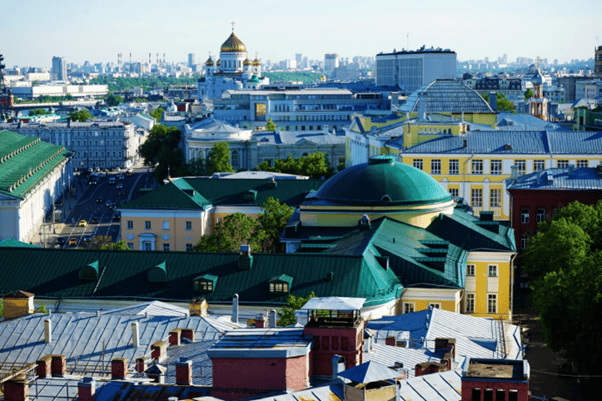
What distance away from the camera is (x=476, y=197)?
97.2 metres

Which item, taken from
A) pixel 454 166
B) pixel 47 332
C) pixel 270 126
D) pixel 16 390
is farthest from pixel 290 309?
pixel 270 126

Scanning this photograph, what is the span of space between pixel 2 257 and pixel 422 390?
37634mm

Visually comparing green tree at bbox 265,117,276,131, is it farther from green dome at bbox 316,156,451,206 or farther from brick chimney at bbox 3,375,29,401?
brick chimney at bbox 3,375,29,401

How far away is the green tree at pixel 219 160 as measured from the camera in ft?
466

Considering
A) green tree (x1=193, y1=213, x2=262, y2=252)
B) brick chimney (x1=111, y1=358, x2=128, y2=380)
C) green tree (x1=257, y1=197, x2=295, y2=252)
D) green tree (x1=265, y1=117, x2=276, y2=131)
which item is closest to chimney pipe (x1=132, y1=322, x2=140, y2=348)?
brick chimney (x1=111, y1=358, x2=128, y2=380)

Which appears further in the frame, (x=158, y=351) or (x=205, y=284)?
(x=205, y=284)

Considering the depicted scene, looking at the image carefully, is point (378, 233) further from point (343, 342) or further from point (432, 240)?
point (343, 342)

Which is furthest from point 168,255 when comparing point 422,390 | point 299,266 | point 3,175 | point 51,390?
point 3,175

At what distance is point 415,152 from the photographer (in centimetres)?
9831

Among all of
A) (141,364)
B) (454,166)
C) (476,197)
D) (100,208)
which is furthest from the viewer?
(100,208)

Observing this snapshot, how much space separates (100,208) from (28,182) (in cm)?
1758

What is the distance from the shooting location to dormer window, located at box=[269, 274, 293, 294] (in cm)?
6009

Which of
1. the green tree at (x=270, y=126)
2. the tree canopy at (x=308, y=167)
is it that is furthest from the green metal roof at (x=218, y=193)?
the green tree at (x=270, y=126)

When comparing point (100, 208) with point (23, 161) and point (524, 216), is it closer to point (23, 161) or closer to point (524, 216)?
point (23, 161)
